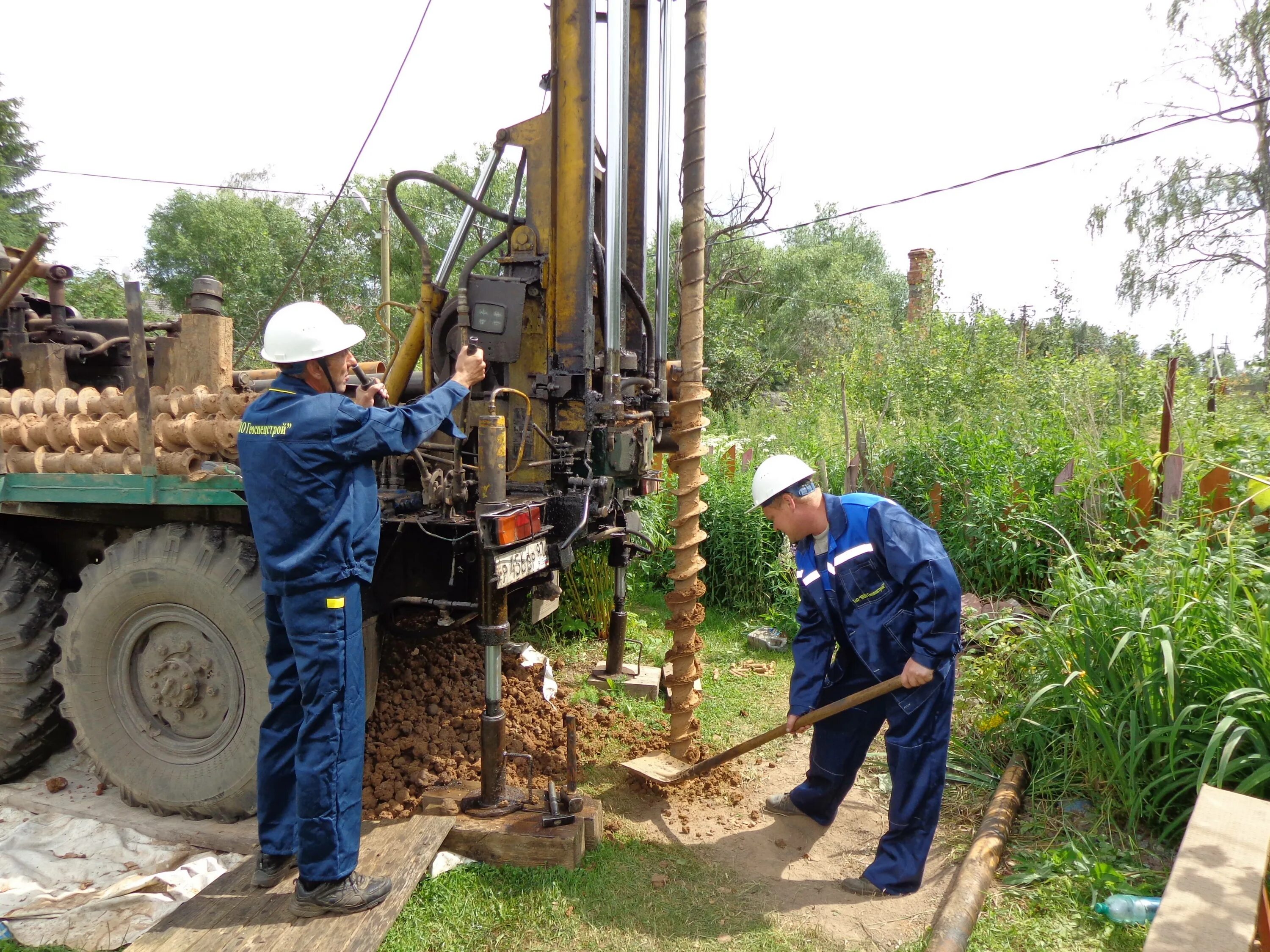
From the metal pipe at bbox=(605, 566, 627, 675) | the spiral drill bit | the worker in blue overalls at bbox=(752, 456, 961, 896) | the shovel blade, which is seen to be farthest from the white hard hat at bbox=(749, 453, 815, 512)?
the metal pipe at bbox=(605, 566, 627, 675)

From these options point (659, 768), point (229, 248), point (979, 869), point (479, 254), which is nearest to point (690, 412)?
point (479, 254)

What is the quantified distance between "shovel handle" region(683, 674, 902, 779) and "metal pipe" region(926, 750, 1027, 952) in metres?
0.70

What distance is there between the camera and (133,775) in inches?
150

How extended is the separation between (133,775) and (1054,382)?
837 centimetres

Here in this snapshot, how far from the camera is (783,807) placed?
3893 mm

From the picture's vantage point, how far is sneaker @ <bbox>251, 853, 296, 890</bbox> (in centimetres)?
291

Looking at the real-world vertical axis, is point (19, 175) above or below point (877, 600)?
above

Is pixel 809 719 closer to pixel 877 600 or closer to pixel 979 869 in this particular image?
pixel 877 600

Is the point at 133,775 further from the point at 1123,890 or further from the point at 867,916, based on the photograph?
the point at 1123,890

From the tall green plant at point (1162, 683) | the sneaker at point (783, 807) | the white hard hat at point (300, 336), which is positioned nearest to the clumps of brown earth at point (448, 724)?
the sneaker at point (783, 807)

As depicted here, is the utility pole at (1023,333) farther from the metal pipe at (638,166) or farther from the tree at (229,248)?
the tree at (229,248)

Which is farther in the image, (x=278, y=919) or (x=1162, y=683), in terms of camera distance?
(x=1162, y=683)

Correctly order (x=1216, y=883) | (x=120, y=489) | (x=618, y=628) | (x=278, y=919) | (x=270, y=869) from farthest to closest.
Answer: (x=618, y=628)
(x=120, y=489)
(x=270, y=869)
(x=278, y=919)
(x=1216, y=883)

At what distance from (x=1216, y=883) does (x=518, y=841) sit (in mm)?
2340
